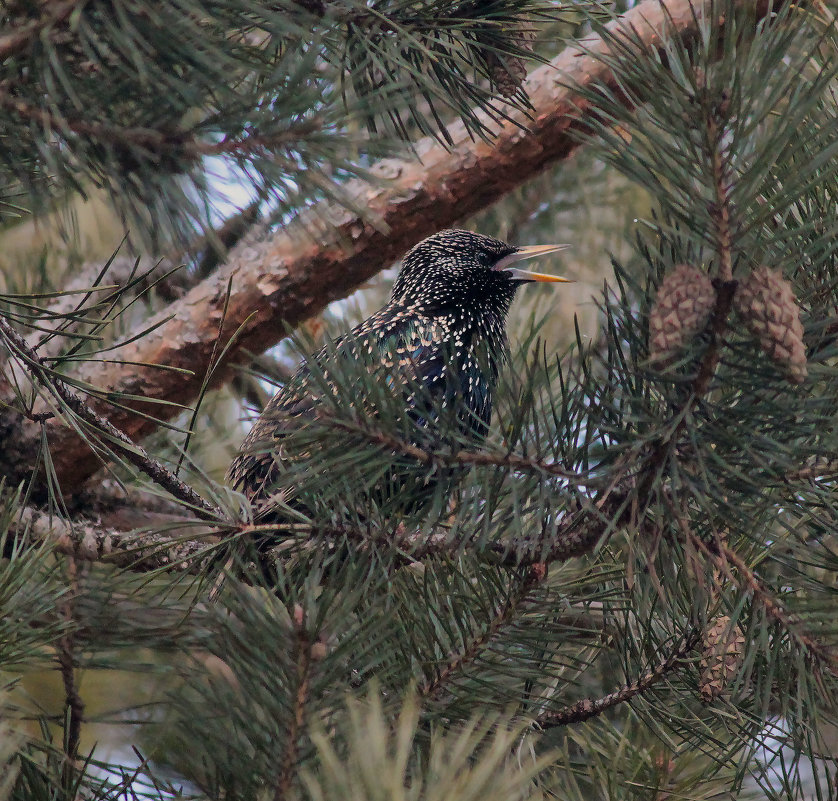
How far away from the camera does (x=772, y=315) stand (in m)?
0.88

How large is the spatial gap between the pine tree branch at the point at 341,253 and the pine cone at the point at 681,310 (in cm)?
132

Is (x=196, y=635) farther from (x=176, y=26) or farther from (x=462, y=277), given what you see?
(x=462, y=277)

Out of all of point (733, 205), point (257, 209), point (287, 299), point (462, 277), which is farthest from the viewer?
point (462, 277)

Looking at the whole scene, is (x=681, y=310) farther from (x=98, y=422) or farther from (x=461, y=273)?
(x=461, y=273)

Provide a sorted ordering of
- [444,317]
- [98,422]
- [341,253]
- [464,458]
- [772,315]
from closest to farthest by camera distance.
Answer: [772,315]
[464,458]
[98,422]
[341,253]
[444,317]

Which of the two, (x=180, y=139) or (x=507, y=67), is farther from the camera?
(x=507, y=67)

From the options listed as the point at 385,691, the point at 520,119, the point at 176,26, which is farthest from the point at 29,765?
the point at 520,119

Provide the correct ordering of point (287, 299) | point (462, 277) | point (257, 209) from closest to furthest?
point (257, 209) → point (287, 299) → point (462, 277)

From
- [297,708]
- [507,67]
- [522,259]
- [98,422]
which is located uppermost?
[522,259]

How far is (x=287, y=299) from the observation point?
2.21m

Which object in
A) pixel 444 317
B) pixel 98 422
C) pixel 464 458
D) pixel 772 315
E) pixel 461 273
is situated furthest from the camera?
pixel 461 273

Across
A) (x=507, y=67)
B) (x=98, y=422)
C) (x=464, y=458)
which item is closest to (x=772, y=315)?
(x=464, y=458)

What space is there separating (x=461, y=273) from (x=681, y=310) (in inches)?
67.1

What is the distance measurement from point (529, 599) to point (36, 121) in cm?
80
